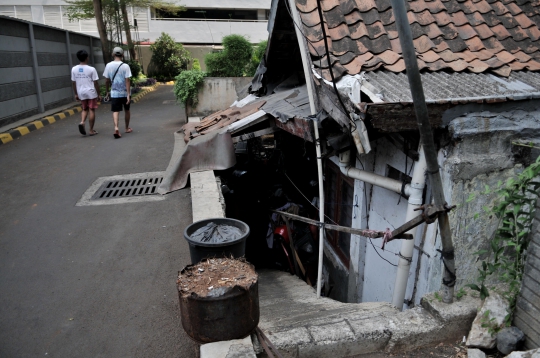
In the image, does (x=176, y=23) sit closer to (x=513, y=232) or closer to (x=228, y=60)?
(x=228, y=60)

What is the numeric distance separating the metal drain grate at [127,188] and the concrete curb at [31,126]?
163 inches

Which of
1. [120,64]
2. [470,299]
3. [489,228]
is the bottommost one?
[470,299]

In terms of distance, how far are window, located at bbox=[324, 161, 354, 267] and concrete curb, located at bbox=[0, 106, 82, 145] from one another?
7140 mm

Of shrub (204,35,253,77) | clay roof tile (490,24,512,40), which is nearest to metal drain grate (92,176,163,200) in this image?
clay roof tile (490,24,512,40)

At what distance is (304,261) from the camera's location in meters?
7.30

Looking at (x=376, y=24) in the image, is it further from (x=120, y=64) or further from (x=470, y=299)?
(x=120, y=64)

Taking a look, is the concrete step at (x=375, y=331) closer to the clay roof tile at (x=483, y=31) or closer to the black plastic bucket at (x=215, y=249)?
the black plastic bucket at (x=215, y=249)

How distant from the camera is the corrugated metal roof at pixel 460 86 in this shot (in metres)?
3.66

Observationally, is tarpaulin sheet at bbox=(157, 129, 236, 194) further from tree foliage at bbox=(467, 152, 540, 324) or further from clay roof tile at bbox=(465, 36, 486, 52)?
tree foliage at bbox=(467, 152, 540, 324)

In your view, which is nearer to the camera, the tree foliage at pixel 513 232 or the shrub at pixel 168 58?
the tree foliage at pixel 513 232

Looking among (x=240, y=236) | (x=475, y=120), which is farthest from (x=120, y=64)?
(x=475, y=120)

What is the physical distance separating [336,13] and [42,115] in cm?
1019

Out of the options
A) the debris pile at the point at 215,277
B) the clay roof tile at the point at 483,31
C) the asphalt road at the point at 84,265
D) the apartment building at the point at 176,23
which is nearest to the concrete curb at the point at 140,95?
the apartment building at the point at 176,23

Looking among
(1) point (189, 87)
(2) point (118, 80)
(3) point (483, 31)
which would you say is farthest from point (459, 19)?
(1) point (189, 87)
